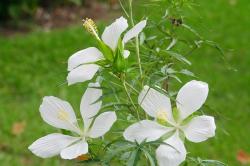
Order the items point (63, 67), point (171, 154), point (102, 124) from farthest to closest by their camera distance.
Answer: point (63, 67), point (102, 124), point (171, 154)

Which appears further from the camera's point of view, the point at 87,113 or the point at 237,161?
the point at 237,161

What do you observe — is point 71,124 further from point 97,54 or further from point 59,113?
point 97,54

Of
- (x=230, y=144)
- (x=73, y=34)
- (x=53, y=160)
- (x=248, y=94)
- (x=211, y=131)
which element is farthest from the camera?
(x=73, y=34)

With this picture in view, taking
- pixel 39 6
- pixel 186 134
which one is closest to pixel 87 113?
pixel 186 134

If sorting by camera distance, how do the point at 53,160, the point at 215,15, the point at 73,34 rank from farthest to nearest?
the point at 215,15 < the point at 73,34 < the point at 53,160

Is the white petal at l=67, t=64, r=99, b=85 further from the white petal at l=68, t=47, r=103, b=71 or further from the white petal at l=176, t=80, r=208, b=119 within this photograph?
the white petal at l=176, t=80, r=208, b=119

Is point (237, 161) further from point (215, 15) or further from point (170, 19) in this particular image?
point (215, 15)

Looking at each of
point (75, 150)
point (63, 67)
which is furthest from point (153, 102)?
point (63, 67)

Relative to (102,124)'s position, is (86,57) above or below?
above

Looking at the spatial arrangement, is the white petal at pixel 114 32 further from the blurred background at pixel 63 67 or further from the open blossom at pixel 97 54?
the blurred background at pixel 63 67
